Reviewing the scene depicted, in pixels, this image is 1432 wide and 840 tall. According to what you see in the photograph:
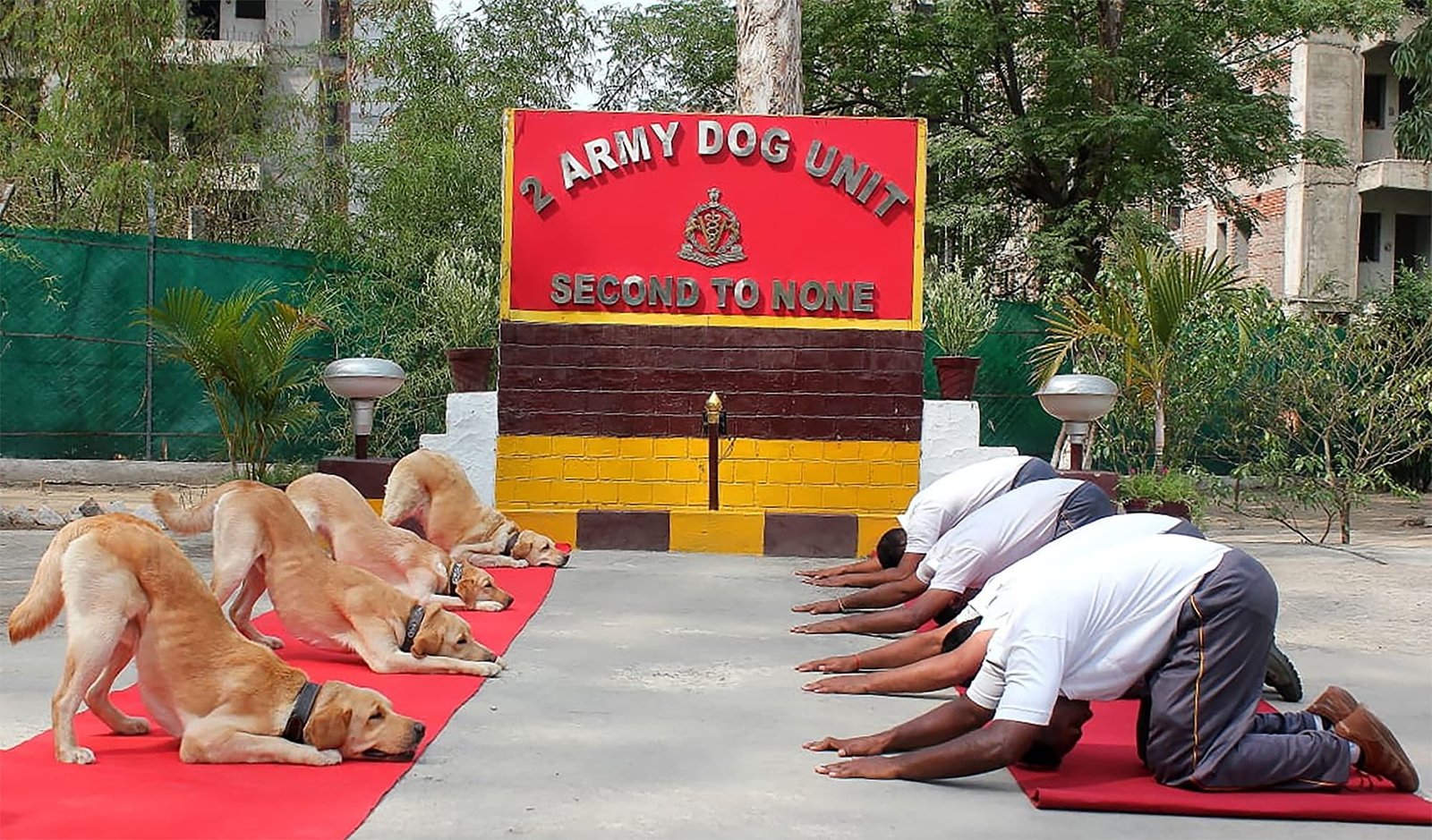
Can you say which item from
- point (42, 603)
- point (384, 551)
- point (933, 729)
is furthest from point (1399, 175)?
point (42, 603)

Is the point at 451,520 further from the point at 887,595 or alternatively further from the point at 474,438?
the point at 887,595

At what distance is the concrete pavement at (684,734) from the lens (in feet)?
14.6

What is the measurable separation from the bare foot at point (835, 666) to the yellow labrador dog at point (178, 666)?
7.20 ft

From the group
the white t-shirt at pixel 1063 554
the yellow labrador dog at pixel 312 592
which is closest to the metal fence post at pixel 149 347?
the yellow labrador dog at pixel 312 592

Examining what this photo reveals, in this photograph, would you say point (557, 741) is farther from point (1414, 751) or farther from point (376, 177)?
point (376, 177)

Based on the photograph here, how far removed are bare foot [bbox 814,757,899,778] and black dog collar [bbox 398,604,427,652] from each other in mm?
2337

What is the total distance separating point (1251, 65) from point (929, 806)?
19.4 m

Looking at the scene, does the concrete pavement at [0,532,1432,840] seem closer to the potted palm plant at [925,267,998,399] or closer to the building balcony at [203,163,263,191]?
the potted palm plant at [925,267,998,399]

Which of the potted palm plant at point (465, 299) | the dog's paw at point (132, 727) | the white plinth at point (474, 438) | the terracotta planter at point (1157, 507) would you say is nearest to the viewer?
the dog's paw at point (132, 727)

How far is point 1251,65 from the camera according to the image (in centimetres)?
2159

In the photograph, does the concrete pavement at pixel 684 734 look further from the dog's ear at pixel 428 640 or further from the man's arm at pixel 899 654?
the dog's ear at pixel 428 640

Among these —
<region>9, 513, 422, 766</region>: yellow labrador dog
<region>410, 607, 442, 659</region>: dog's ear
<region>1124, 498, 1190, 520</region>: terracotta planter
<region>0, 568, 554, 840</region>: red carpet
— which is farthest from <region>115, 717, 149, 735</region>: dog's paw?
<region>1124, 498, 1190, 520</region>: terracotta planter

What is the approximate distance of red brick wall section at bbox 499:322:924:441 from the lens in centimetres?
1219

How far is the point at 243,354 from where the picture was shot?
11375 mm
